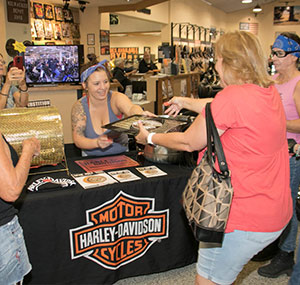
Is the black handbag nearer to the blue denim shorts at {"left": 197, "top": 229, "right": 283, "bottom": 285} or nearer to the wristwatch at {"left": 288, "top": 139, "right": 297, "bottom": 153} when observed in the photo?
the blue denim shorts at {"left": 197, "top": 229, "right": 283, "bottom": 285}

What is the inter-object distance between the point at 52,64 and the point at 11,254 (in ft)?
12.4

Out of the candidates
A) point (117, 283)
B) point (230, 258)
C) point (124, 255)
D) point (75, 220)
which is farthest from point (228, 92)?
point (117, 283)

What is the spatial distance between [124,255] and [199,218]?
1.12m

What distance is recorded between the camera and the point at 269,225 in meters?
1.49

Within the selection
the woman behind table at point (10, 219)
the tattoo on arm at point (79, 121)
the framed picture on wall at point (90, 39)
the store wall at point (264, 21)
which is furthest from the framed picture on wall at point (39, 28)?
the store wall at point (264, 21)

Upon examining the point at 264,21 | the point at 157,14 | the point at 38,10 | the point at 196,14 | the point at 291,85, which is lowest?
the point at 291,85

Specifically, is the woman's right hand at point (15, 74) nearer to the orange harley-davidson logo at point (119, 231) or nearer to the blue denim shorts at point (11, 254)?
the orange harley-davidson logo at point (119, 231)

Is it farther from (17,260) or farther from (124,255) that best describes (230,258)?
(124,255)

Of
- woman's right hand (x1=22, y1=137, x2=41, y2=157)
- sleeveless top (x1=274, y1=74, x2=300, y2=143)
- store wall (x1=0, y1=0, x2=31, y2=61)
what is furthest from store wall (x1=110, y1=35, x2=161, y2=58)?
woman's right hand (x1=22, y1=137, x2=41, y2=157)

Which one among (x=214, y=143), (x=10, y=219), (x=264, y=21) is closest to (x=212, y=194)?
(x=214, y=143)

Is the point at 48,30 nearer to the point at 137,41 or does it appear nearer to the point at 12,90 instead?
the point at 12,90

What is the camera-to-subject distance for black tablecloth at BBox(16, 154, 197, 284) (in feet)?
6.89

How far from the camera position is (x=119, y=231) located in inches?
91.8

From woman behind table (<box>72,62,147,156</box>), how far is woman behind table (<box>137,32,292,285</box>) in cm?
131
